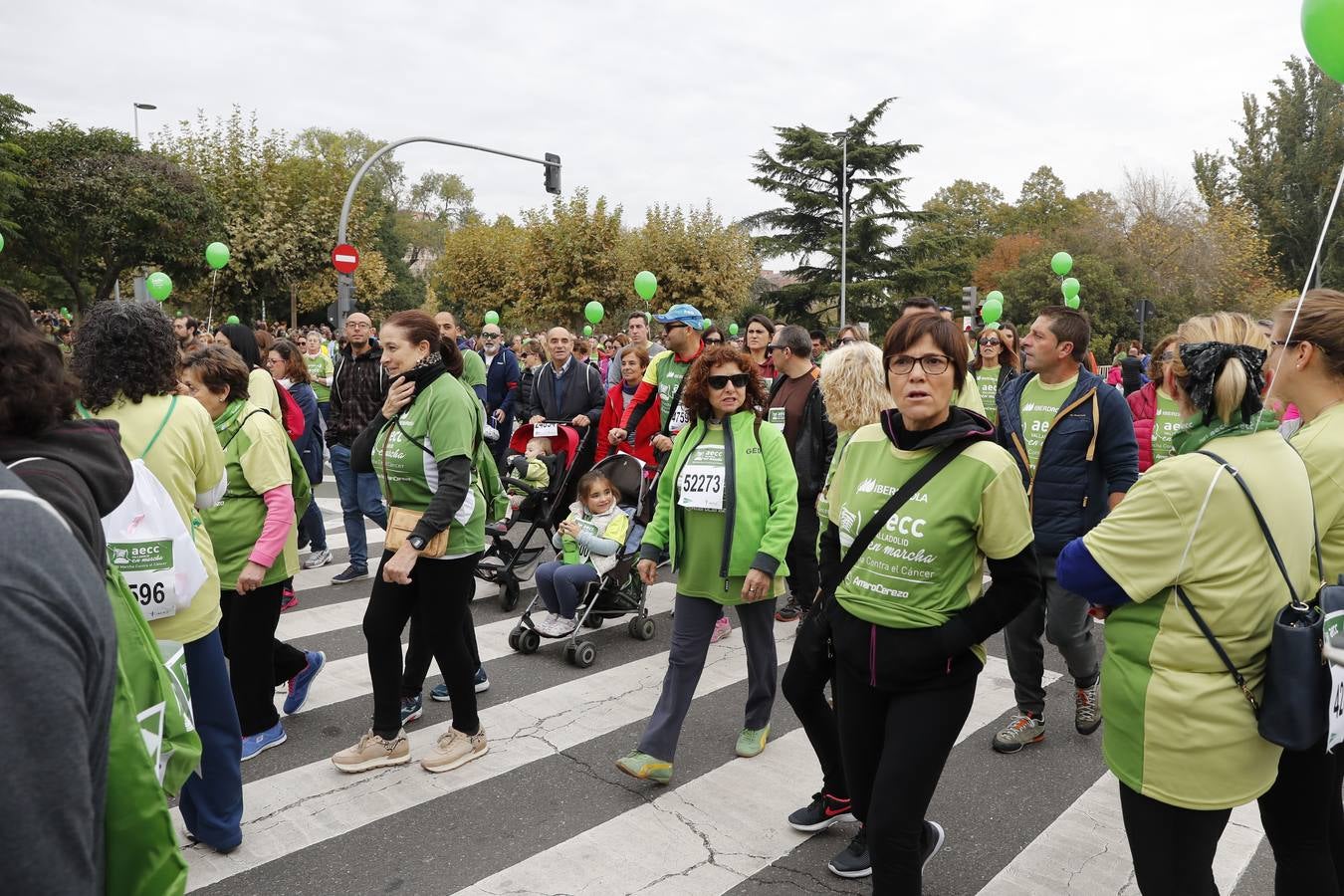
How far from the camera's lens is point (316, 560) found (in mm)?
8320

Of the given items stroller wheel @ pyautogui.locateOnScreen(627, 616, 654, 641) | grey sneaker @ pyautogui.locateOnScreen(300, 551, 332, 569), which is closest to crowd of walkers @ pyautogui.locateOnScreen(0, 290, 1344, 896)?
stroller wheel @ pyautogui.locateOnScreen(627, 616, 654, 641)

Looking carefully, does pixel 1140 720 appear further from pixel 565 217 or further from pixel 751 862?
pixel 565 217

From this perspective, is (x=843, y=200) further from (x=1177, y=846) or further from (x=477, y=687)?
(x=1177, y=846)

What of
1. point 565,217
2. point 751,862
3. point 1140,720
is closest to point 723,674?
point 751,862

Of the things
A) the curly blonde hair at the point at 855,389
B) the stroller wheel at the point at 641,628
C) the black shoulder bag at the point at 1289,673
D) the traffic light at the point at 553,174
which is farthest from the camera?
the traffic light at the point at 553,174

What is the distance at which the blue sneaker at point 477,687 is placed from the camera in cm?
523

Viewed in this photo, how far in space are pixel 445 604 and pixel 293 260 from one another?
24659 millimetres

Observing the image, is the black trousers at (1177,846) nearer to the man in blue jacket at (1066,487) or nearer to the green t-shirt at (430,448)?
the man in blue jacket at (1066,487)

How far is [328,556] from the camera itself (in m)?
8.53

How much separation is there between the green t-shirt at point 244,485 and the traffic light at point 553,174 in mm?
17291

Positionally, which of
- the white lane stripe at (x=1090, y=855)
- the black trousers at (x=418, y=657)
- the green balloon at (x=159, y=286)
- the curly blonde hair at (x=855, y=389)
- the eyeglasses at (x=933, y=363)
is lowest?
the white lane stripe at (x=1090, y=855)

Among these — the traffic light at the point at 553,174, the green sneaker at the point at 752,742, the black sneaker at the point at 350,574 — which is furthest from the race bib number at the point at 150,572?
the traffic light at the point at 553,174

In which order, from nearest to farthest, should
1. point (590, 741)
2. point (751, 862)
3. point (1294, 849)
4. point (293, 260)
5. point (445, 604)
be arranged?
point (1294, 849) → point (751, 862) → point (445, 604) → point (590, 741) → point (293, 260)

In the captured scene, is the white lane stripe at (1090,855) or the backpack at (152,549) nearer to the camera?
the backpack at (152,549)
